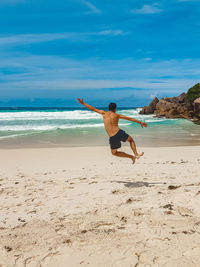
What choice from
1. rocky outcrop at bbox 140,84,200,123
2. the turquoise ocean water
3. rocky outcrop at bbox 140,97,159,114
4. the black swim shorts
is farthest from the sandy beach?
rocky outcrop at bbox 140,97,159,114

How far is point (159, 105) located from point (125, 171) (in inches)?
2139

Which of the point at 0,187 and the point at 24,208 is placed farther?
the point at 0,187

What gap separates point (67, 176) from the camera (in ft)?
25.0

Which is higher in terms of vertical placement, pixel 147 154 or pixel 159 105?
pixel 159 105

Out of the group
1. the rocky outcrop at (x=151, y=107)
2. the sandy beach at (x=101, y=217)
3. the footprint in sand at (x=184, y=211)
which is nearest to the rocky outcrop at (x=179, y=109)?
the rocky outcrop at (x=151, y=107)

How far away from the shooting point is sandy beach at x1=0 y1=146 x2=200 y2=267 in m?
3.20

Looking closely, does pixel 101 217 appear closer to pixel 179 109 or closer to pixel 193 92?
pixel 179 109

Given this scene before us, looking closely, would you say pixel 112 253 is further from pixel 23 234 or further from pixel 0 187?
pixel 0 187

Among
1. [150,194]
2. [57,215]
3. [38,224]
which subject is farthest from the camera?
[150,194]

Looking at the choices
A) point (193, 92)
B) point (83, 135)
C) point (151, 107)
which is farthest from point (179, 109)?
point (83, 135)

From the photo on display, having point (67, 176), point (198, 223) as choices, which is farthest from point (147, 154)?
point (198, 223)

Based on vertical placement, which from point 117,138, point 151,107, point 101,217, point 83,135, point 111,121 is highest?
point 151,107

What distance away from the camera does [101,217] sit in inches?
172

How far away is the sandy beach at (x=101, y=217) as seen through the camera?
3199 mm
